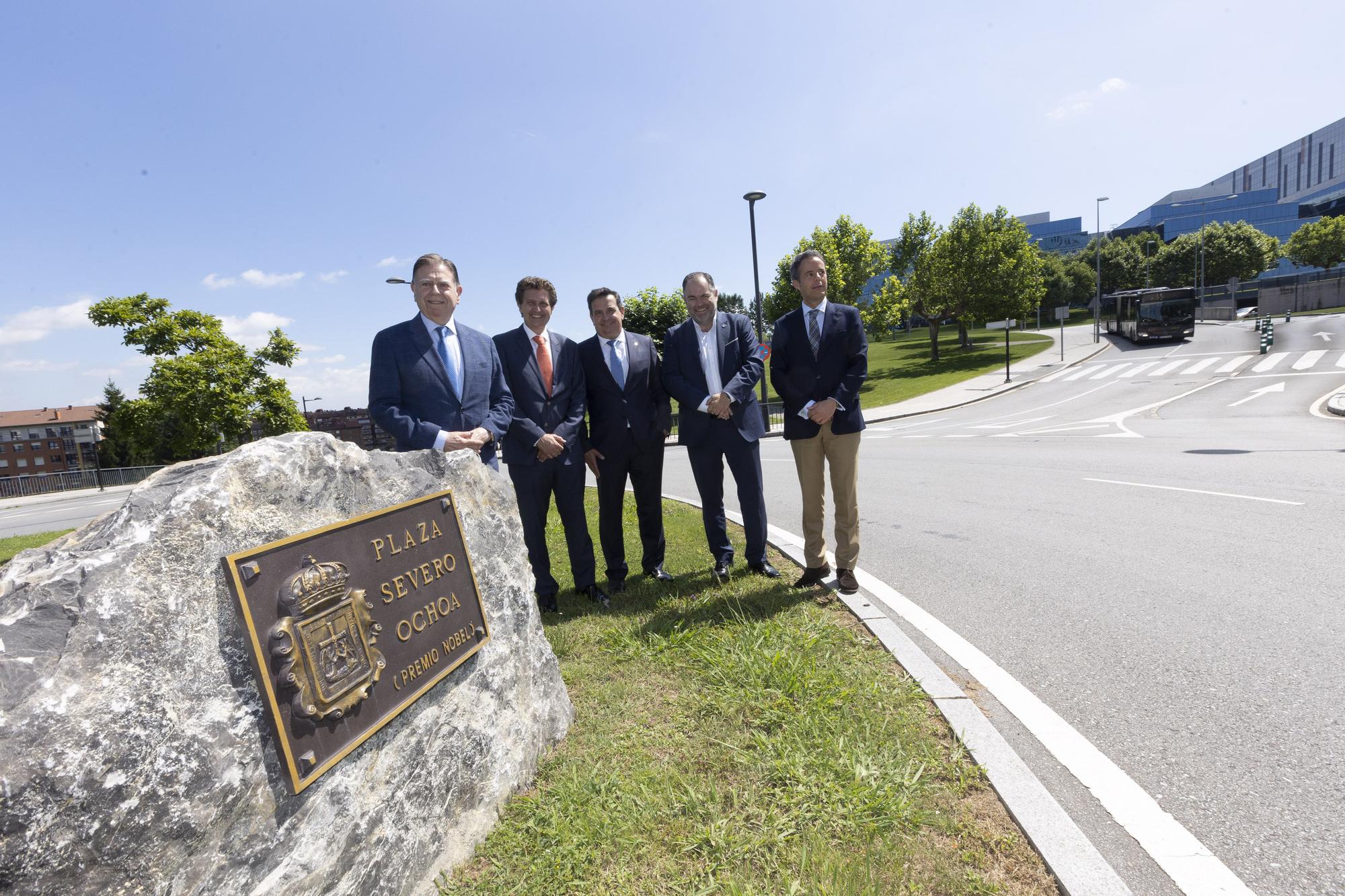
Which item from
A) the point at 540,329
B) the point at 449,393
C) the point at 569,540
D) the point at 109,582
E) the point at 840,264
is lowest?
the point at 569,540

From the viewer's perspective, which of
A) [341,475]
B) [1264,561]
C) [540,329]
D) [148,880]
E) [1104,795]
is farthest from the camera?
[1264,561]

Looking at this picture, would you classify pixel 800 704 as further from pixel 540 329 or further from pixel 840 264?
pixel 840 264

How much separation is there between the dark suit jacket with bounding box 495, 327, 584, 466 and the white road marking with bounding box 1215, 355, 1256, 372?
2971 centimetres

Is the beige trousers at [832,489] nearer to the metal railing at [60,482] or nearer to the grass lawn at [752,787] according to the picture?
the grass lawn at [752,787]

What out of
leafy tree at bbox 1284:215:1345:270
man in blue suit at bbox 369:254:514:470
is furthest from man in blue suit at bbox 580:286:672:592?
leafy tree at bbox 1284:215:1345:270

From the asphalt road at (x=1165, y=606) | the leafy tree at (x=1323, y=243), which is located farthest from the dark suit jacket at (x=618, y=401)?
the leafy tree at (x=1323, y=243)

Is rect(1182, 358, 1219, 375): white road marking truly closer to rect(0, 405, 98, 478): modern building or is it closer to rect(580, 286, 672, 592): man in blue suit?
rect(580, 286, 672, 592): man in blue suit

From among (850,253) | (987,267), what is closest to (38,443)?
(850,253)

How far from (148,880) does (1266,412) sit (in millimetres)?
20660

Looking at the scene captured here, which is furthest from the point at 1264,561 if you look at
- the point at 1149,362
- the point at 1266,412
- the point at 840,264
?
the point at 840,264

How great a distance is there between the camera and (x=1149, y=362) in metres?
29.2

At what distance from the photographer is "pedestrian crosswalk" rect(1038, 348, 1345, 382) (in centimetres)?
2370

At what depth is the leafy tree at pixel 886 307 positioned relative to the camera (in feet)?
131

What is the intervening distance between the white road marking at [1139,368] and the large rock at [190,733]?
3133cm
